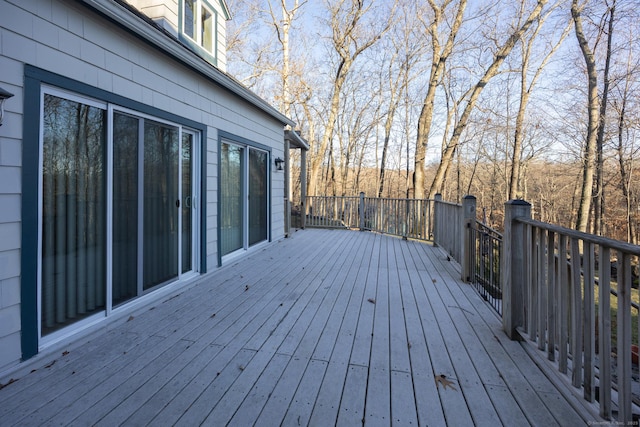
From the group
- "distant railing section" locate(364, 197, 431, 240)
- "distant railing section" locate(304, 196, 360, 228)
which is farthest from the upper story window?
"distant railing section" locate(304, 196, 360, 228)

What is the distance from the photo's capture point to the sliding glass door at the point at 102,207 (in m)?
2.40

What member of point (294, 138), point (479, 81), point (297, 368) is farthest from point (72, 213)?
point (479, 81)

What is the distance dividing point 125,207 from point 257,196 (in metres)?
3.30

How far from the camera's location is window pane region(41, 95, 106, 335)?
7.75 feet

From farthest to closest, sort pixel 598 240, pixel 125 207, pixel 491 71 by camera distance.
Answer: pixel 491 71
pixel 125 207
pixel 598 240

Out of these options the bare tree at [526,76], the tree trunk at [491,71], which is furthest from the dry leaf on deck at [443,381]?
the bare tree at [526,76]

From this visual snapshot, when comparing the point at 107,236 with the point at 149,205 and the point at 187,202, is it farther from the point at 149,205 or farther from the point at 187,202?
the point at 187,202

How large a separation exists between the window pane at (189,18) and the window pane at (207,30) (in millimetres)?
300

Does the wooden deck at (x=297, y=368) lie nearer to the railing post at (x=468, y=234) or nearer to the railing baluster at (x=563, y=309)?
the railing baluster at (x=563, y=309)

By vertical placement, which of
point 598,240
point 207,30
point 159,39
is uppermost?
point 207,30

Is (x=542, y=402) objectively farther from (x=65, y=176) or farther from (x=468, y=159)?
(x=468, y=159)

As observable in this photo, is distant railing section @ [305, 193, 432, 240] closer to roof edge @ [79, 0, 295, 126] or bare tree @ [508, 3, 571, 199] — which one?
roof edge @ [79, 0, 295, 126]

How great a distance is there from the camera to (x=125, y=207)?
9.94ft

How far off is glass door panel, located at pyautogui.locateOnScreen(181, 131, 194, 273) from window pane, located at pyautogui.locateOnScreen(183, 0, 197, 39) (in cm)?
246
